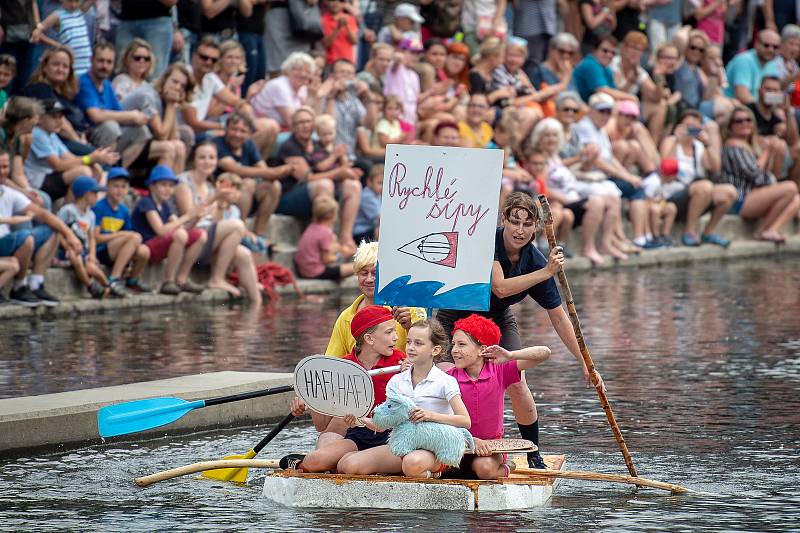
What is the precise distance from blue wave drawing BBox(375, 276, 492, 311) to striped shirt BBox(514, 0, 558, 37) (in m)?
15.4

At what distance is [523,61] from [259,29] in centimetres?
437

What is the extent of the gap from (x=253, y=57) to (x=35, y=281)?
493cm

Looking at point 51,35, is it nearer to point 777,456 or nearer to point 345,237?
point 345,237

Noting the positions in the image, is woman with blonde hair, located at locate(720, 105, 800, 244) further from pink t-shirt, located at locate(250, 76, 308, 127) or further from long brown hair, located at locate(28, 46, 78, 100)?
long brown hair, located at locate(28, 46, 78, 100)

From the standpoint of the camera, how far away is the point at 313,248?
61.9 feet

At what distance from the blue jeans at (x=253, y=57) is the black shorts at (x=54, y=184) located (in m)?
3.86

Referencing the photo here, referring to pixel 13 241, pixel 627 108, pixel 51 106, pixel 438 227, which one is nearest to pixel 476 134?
pixel 627 108

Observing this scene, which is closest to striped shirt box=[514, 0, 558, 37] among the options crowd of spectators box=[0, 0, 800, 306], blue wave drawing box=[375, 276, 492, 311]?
crowd of spectators box=[0, 0, 800, 306]

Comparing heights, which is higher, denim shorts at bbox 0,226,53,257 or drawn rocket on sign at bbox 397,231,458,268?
drawn rocket on sign at bbox 397,231,458,268

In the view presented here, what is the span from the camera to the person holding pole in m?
9.27

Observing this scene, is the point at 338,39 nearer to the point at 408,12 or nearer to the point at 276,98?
the point at 408,12

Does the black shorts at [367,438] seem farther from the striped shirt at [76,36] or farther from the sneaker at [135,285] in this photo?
the striped shirt at [76,36]

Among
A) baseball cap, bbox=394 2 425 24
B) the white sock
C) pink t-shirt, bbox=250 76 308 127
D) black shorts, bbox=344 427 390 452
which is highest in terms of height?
baseball cap, bbox=394 2 425 24

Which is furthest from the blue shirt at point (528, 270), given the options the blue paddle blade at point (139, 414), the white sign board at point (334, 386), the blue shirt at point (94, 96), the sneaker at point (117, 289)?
the blue shirt at point (94, 96)
